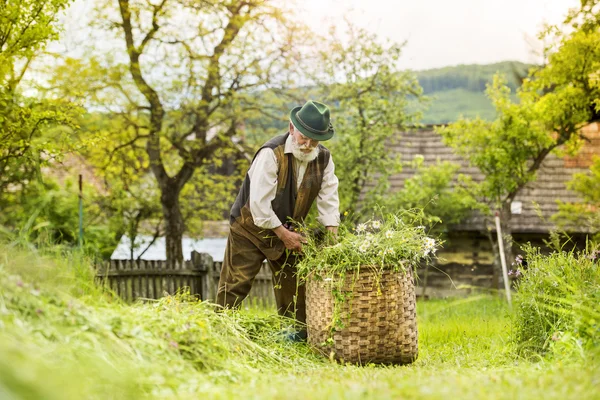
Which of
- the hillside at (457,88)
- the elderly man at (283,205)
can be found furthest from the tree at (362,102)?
the hillside at (457,88)

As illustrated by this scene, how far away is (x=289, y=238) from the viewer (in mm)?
5176

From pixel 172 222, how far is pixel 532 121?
6.20 metres

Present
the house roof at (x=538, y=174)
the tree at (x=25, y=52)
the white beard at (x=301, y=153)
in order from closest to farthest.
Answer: the white beard at (x=301, y=153), the tree at (x=25, y=52), the house roof at (x=538, y=174)

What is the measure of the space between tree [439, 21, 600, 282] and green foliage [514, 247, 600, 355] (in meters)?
5.94

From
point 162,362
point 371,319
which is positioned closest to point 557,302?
point 371,319

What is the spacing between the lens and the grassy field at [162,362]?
2650 millimetres

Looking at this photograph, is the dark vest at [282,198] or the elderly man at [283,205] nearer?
the elderly man at [283,205]

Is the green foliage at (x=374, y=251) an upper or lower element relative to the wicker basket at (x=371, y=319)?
upper

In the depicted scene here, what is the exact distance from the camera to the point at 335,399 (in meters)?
2.63

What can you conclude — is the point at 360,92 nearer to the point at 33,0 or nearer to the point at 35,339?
the point at 33,0

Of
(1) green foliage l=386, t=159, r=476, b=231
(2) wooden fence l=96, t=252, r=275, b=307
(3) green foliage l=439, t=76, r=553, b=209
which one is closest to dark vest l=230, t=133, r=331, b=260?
(2) wooden fence l=96, t=252, r=275, b=307

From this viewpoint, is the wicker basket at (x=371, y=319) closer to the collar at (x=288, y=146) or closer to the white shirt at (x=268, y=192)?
the white shirt at (x=268, y=192)

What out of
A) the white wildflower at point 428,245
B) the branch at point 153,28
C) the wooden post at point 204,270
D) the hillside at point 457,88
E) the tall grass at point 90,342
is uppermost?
the hillside at point 457,88

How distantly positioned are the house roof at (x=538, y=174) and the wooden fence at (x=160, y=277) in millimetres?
6329
